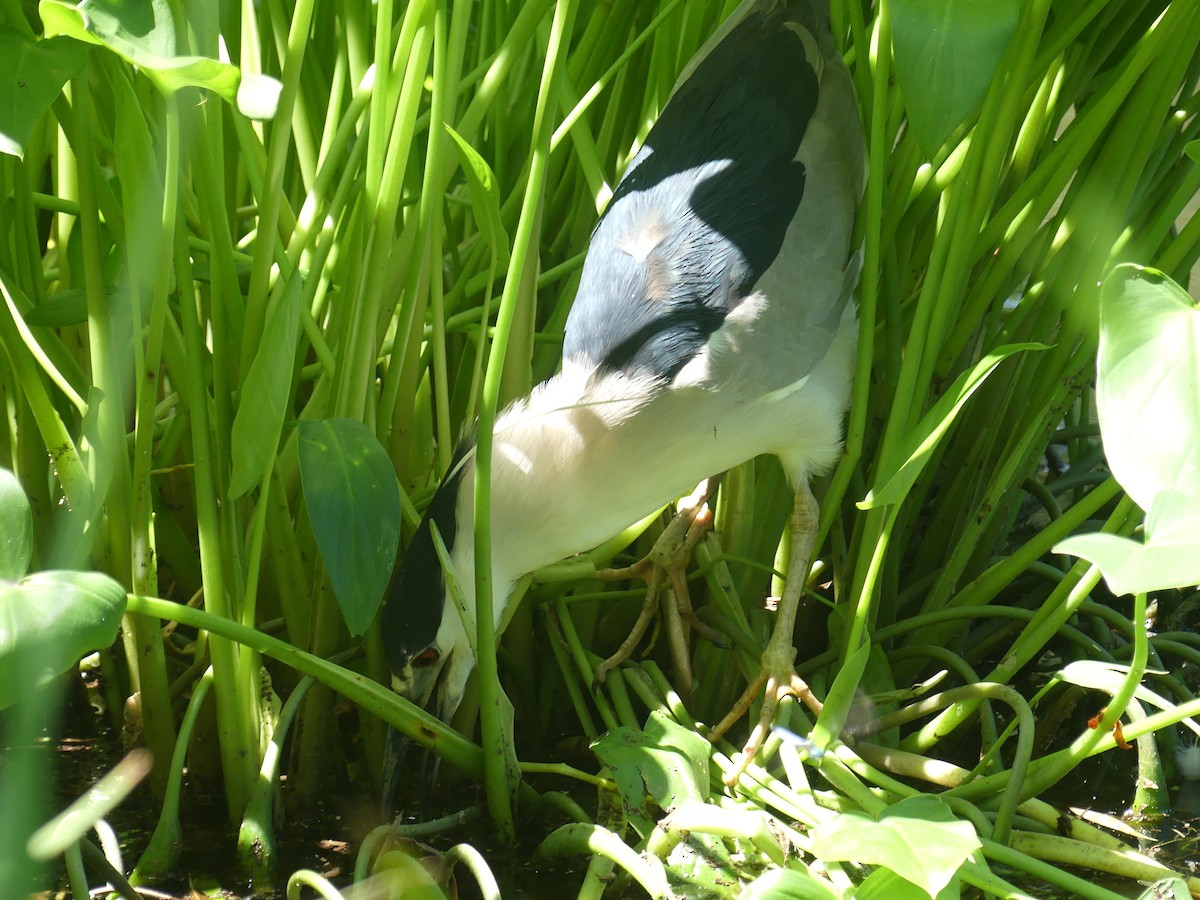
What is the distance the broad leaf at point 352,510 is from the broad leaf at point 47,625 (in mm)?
255

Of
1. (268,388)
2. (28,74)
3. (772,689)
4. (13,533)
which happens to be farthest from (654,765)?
(28,74)

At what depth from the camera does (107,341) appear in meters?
1.28

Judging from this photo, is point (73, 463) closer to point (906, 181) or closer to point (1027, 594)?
point (906, 181)

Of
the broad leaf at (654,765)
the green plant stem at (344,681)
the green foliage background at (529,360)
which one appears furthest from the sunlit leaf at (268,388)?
the broad leaf at (654,765)

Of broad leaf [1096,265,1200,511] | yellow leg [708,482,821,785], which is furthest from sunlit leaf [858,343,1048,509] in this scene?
yellow leg [708,482,821,785]

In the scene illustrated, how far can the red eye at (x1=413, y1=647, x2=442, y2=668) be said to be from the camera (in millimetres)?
1503

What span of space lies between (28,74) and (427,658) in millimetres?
843

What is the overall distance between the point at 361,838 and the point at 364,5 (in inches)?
42.4

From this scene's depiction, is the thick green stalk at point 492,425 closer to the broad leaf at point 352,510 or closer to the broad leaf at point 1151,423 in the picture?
the broad leaf at point 352,510

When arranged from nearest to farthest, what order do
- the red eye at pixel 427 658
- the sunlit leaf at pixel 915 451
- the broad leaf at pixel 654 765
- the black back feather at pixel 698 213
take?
the sunlit leaf at pixel 915 451, the broad leaf at pixel 654 765, the red eye at pixel 427 658, the black back feather at pixel 698 213

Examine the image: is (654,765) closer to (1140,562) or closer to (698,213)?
(1140,562)

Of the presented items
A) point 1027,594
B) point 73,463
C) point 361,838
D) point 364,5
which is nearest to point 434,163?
point 364,5

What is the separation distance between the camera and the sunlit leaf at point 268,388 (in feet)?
3.65

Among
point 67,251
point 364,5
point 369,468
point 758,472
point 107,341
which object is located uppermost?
point 364,5
